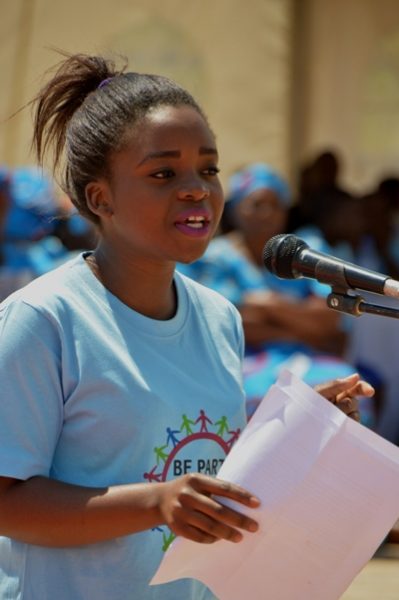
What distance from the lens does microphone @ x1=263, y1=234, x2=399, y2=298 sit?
7.44 ft

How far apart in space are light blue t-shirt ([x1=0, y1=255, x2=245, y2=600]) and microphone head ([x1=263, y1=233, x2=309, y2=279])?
0.29 meters

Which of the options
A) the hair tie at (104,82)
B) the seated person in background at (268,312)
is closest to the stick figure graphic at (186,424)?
the hair tie at (104,82)

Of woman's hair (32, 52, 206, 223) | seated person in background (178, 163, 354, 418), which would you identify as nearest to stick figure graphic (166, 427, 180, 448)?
woman's hair (32, 52, 206, 223)

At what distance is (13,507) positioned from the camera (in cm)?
229

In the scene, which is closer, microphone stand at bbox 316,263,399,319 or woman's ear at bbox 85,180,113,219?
microphone stand at bbox 316,263,399,319

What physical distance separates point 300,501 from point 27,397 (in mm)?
531

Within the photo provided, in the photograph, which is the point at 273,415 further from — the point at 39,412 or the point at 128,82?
the point at 128,82

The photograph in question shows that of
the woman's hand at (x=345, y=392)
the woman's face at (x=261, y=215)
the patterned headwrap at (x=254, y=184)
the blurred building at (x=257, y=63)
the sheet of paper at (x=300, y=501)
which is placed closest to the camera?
the sheet of paper at (x=300, y=501)

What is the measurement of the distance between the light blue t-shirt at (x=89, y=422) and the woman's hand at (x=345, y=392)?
23cm

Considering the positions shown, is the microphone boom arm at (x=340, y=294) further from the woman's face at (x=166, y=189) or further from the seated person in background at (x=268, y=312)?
the seated person in background at (x=268, y=312)

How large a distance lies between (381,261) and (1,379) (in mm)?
5223

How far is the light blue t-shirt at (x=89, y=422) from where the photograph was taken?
2.32 metres

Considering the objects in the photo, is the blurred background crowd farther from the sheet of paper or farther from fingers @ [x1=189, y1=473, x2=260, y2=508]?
fingers @ [x1=189, y1=473, x2=260, y2=508]

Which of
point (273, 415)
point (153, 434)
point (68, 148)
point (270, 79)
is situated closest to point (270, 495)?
point (273, 415)
